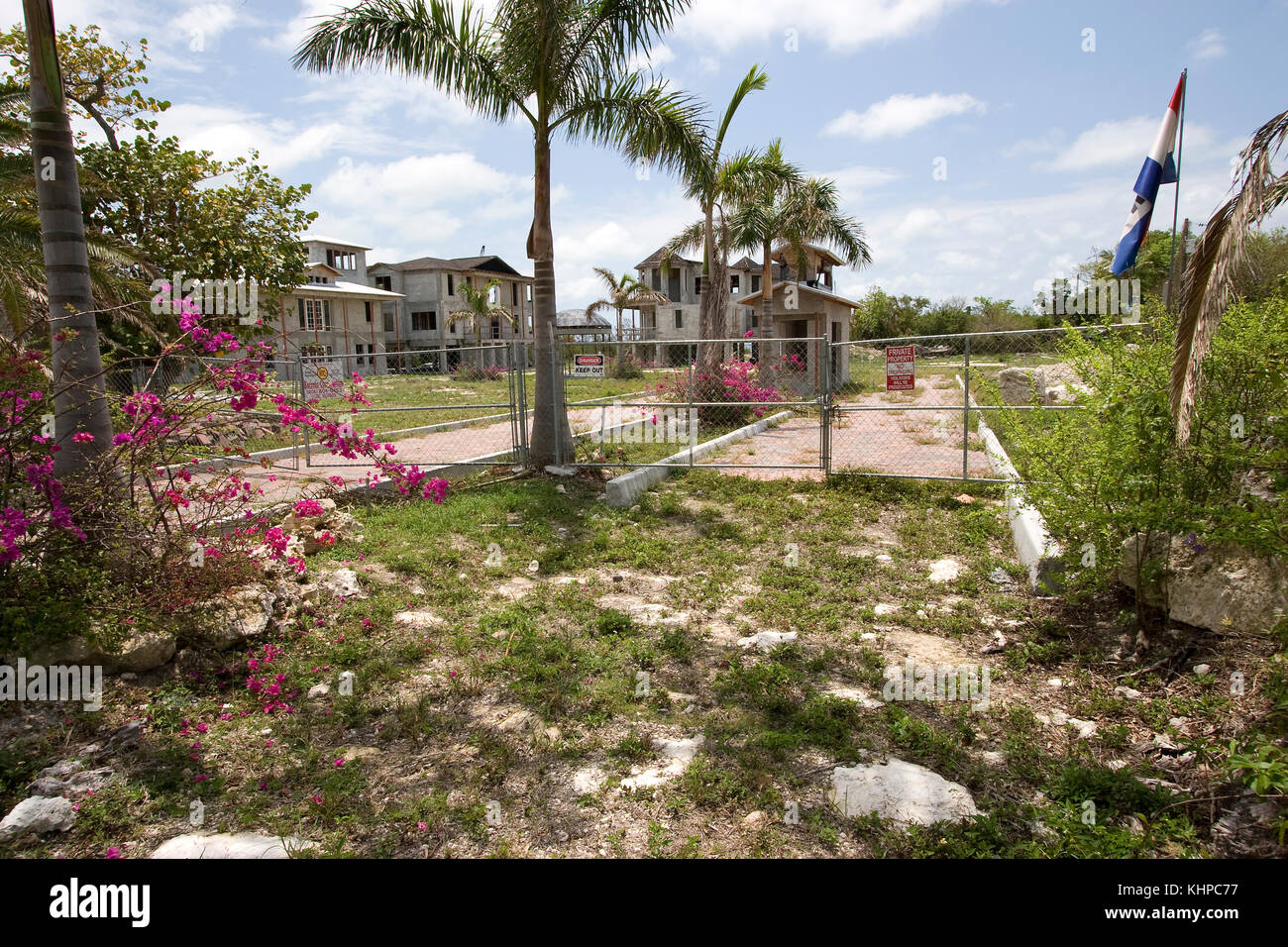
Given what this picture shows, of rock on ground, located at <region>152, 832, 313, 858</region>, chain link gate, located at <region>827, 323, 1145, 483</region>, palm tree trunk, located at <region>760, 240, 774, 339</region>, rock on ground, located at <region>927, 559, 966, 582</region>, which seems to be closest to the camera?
rock on ground, located at <region>152, 832, 313, 858</region>

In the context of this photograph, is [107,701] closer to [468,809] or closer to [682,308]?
[468,809]

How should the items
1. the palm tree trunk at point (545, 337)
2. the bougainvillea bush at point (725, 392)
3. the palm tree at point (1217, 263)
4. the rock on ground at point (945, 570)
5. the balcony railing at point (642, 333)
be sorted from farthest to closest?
the balcony railing at point (642, 333), the bougainvillea bush at point (725, 392), the palm tree trunk at point (545, 337), the rock on ground at point (945, 570), the palm tree at point (1217, 263)

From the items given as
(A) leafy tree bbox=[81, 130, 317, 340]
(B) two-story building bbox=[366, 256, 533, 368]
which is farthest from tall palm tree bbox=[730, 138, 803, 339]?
(B) two-story building bbox=[366, 256, 533, 368]

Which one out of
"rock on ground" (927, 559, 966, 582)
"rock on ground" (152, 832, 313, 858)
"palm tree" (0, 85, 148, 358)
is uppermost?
"palm tree" (0, 85, 148, 358)

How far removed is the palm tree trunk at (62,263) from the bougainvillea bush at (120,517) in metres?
0.12

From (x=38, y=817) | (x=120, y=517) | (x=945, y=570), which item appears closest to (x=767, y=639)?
(x=945, y=570)

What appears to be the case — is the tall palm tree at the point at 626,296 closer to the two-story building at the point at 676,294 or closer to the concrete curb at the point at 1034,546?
the two-story building at the point at 676,294

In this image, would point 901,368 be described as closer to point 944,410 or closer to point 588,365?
point 944,410

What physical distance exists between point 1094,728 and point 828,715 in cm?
138

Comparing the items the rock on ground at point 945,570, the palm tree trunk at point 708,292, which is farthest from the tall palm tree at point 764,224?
the rock on ground at point 945,570

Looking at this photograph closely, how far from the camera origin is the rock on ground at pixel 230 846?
10.2ft

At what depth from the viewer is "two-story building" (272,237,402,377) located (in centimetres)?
3700

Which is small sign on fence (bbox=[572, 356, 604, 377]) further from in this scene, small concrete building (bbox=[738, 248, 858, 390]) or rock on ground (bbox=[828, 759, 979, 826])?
small concrete building (bbox=[738, 248, 858, 390])

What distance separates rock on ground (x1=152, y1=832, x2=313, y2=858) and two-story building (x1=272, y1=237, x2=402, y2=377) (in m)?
33.5
